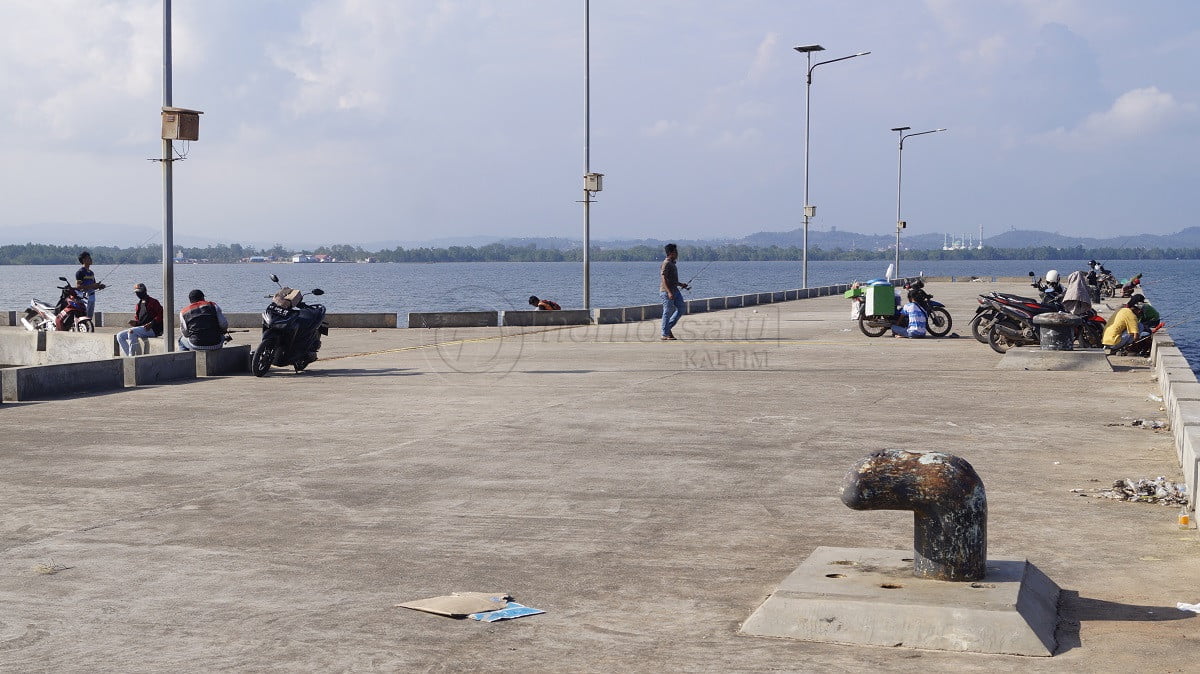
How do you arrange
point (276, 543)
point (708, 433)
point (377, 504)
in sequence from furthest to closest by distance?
1. point (708, 433)
2. point (377, 504)
3. point (276, 543)

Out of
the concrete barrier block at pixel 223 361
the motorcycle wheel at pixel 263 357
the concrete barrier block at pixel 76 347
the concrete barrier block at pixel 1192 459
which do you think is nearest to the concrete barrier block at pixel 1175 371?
the concrete barrier block at pixel 1192 459

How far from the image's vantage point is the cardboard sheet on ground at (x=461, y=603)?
582cm

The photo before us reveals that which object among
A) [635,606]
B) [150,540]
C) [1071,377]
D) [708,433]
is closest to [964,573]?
[635,606]

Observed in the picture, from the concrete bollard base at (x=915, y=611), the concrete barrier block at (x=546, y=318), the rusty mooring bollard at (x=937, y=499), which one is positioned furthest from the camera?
the concrete barrier block at (x=546, y=318)

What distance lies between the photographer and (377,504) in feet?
27.7

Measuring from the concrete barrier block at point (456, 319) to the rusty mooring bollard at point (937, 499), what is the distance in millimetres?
25527

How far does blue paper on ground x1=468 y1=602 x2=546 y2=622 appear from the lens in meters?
5.77

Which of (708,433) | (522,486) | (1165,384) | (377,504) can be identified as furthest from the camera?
(1165,384)

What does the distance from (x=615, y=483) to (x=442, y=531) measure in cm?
191

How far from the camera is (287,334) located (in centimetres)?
1750

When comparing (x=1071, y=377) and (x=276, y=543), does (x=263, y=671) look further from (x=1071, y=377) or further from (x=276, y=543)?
(x=1071, y=377)

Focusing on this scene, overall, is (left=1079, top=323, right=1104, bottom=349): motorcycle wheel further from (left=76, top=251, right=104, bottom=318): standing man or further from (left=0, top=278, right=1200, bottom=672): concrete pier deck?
(left=76, top=251, right=104, bottom=318): standing man

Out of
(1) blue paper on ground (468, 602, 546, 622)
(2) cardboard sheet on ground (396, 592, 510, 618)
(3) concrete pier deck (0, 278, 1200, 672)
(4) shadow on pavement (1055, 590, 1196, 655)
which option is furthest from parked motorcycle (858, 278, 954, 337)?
(1) blue paper on ground (468, 602, 546, 622)

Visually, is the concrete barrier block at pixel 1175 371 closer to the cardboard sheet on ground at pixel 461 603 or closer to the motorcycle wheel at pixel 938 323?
the cardboard sheet on ground at pixel 461 603
